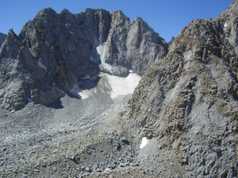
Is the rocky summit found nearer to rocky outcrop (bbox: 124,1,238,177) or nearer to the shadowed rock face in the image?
rocky outcrop (bbox: 124,1,238,177)

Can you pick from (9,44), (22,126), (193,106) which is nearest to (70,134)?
(22,126)

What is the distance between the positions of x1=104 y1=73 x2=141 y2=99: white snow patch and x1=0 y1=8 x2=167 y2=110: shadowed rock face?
2105 millimetres

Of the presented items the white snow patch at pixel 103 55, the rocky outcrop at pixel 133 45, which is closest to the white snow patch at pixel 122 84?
the white snow patch at pixel 103 55

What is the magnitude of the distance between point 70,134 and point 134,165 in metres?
14.3

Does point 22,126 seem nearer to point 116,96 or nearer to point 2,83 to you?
point 2,83

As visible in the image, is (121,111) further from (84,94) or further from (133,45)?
(133,45)

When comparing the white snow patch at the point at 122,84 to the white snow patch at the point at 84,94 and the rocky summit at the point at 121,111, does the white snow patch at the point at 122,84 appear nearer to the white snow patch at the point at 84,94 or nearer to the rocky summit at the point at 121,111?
the rocky summit at the point at 121,111

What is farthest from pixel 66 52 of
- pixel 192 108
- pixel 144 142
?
pixel 192 108

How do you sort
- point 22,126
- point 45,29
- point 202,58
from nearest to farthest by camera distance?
point 202,58, point 22,126, point 45,29

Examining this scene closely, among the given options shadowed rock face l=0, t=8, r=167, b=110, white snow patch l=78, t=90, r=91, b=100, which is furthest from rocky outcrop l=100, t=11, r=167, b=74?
white snow patch l=78, t=90, r=91, b=100

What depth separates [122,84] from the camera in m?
87.8

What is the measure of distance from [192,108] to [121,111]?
510 inches

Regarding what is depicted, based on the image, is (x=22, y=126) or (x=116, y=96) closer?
(x=22, y=126)

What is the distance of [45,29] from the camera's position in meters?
88.6
